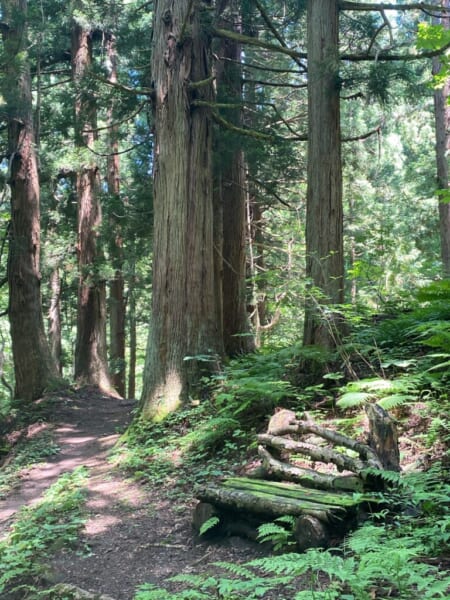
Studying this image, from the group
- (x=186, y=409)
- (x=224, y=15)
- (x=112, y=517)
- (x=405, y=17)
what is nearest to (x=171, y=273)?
(x=186, y=409)

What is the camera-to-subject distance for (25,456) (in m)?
9.11

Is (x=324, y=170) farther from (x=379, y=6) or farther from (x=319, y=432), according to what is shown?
(x=319, y=432)

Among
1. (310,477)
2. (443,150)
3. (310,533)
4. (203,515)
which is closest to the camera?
(310,533)

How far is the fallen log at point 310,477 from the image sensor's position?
161 inches

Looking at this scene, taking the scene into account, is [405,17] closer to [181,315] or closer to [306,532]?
[181,315]

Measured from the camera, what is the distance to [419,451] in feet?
15.6

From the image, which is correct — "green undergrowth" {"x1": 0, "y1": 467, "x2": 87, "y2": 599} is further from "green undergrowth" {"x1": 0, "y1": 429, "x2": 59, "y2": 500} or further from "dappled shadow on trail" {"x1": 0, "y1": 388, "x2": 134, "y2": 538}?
"green undergrowth" {"x1": 0, "y1": 429, "x2": 59, "y2": 500}

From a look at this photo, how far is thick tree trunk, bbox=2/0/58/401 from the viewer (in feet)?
39.8

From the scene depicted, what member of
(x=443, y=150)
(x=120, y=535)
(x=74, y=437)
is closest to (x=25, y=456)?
(x=74, y=437)

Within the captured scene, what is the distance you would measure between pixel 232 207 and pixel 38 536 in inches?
338

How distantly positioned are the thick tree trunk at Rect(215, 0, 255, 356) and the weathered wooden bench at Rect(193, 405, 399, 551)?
6.26m

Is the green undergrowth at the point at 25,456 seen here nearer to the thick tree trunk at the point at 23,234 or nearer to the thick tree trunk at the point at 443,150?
the thick tree trunk at the point at 23,234

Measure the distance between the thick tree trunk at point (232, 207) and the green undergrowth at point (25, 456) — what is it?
3.86 m

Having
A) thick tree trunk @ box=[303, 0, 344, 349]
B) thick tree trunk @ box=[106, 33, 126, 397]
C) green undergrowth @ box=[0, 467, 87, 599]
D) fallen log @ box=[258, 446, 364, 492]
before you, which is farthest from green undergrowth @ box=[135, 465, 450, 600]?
thick tree trunk @ box=[106, 33, 126, 397]
